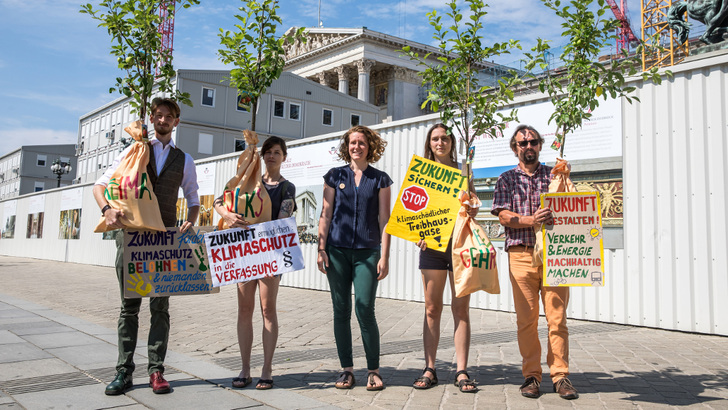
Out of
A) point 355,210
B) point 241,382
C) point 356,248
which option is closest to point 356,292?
point 356,248

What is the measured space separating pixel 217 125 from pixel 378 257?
38.2 metres

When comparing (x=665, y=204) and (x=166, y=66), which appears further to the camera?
(x=665, y=204)

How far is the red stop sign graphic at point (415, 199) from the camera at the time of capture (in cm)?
464

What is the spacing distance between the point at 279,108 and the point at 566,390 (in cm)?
4154

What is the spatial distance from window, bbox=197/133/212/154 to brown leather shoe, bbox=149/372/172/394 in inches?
1473

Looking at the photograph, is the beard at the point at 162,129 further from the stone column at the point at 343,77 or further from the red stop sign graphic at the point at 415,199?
the stone column at the point at 343,77

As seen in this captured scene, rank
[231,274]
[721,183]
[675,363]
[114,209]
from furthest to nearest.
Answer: [721,183], [675,363], [231,274], [114,209]

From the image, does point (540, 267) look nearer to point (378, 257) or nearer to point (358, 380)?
point (378, 257)

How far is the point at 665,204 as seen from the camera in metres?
7.75

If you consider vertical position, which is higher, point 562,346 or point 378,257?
point 378,257

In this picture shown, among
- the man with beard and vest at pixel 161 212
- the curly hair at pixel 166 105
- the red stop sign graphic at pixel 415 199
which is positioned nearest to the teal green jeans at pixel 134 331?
the man with beard and vest at pixel 161 212

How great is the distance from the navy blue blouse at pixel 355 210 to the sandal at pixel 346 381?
1.03m

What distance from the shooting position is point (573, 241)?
430 centimetres

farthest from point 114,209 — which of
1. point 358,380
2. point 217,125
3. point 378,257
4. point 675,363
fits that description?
point 217,125
